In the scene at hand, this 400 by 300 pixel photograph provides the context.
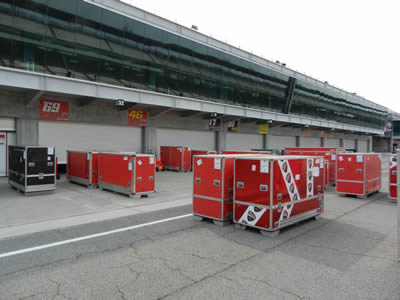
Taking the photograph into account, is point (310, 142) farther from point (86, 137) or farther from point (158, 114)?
point (86, 137)

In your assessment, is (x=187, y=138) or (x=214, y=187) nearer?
(x=214, y=187)

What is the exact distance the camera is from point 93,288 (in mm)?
3828

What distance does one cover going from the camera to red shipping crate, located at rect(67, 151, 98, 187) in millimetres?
12969

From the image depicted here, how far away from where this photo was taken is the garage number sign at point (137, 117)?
69.3ft

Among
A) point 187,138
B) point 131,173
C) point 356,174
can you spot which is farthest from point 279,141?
point 131,173

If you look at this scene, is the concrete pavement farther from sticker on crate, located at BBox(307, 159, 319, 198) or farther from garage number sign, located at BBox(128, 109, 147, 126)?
garage number sign, located at BBox(128, 109, 147, 126)

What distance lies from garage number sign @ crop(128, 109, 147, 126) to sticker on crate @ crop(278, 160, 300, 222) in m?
16.4

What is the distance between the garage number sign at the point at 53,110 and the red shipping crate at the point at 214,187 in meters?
13.1

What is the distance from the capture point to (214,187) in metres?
7.16

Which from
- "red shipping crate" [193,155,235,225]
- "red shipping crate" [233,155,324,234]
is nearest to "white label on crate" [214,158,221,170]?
"red shipping crate" [193,155,235,225]

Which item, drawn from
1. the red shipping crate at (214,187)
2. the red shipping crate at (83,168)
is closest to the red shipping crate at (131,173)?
the red shipping crate at (83,168)

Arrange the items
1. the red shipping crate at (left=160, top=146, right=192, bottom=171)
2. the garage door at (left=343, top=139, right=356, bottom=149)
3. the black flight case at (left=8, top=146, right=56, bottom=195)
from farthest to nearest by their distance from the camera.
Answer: the garage door at (left=343, top=139, right=356, bottom=149)
the red shipping crate at (left=160, top=146, right=192, bottom=171)
the black flight case at (left=8, top=146, right=56, bottom=195)

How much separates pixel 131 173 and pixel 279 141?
29.0 meters

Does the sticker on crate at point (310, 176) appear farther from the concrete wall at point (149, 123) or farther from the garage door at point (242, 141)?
the garage door at point (242, 141)
